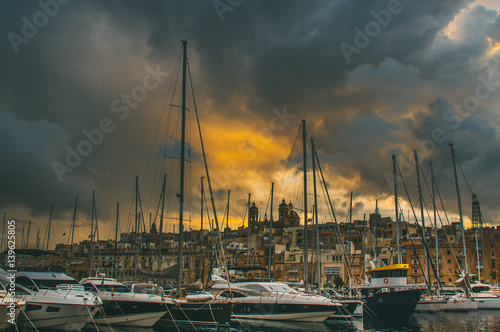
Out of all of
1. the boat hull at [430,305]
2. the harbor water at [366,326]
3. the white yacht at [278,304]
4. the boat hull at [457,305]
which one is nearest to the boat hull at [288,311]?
the white yacht at [278,304]

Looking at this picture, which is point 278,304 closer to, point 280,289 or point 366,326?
point 280,289

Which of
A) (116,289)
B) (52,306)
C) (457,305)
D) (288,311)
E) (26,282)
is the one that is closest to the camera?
(52,306)

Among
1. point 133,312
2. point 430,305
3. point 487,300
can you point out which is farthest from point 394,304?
point 133,312

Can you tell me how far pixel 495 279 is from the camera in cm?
8462

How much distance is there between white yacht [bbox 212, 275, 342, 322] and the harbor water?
532 millimetres

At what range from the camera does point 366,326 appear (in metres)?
35.0

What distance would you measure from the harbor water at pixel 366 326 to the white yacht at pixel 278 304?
1.75ft

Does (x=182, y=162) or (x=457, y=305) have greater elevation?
(x=182, y=162)

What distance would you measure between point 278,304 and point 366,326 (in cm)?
761

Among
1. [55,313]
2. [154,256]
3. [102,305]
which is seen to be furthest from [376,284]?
[154,256]

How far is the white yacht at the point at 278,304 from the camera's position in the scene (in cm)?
3228

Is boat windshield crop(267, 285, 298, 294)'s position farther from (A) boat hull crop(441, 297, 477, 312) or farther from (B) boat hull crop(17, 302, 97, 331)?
(A) boat hull crop(441, 297, 477, 312)

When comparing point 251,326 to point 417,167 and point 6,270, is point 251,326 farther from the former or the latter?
point 417,167

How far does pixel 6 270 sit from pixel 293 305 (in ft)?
62.6
